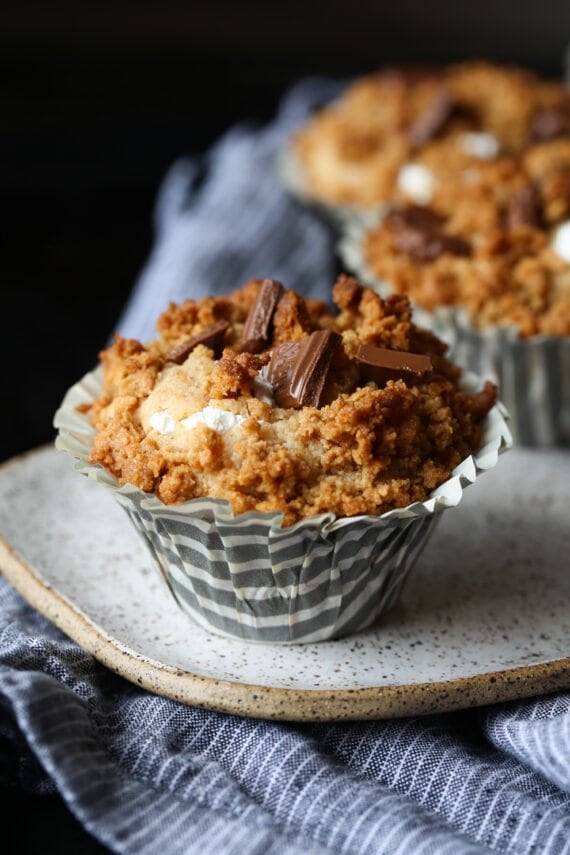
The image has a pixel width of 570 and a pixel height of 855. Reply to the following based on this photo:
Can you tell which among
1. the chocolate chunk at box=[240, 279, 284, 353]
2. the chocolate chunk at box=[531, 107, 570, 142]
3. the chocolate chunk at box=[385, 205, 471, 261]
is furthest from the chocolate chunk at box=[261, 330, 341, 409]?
the chocolate chunk at box=[531, 107, 570, 142]

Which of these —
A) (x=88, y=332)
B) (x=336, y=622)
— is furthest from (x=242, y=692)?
(x=88, y=332)

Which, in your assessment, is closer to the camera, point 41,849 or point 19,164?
point 41,849

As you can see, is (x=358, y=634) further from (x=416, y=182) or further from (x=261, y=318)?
(x=416, y=182)

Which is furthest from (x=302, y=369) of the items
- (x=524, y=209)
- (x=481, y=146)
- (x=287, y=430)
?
(x=481, y=146)

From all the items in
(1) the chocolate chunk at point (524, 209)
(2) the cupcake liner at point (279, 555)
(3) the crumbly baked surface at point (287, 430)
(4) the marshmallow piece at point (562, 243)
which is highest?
(1) the chocolate chunk at point (524, 209)

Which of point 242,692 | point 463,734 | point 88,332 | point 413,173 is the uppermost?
point 413,173

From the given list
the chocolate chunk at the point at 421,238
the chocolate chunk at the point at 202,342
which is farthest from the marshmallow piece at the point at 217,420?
the chocolate chunk at the point at 421,238

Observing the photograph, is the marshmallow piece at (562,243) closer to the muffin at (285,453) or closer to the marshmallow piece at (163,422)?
the muffin at (285,453)

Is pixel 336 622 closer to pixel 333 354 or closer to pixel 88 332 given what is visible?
pixel 333 354
